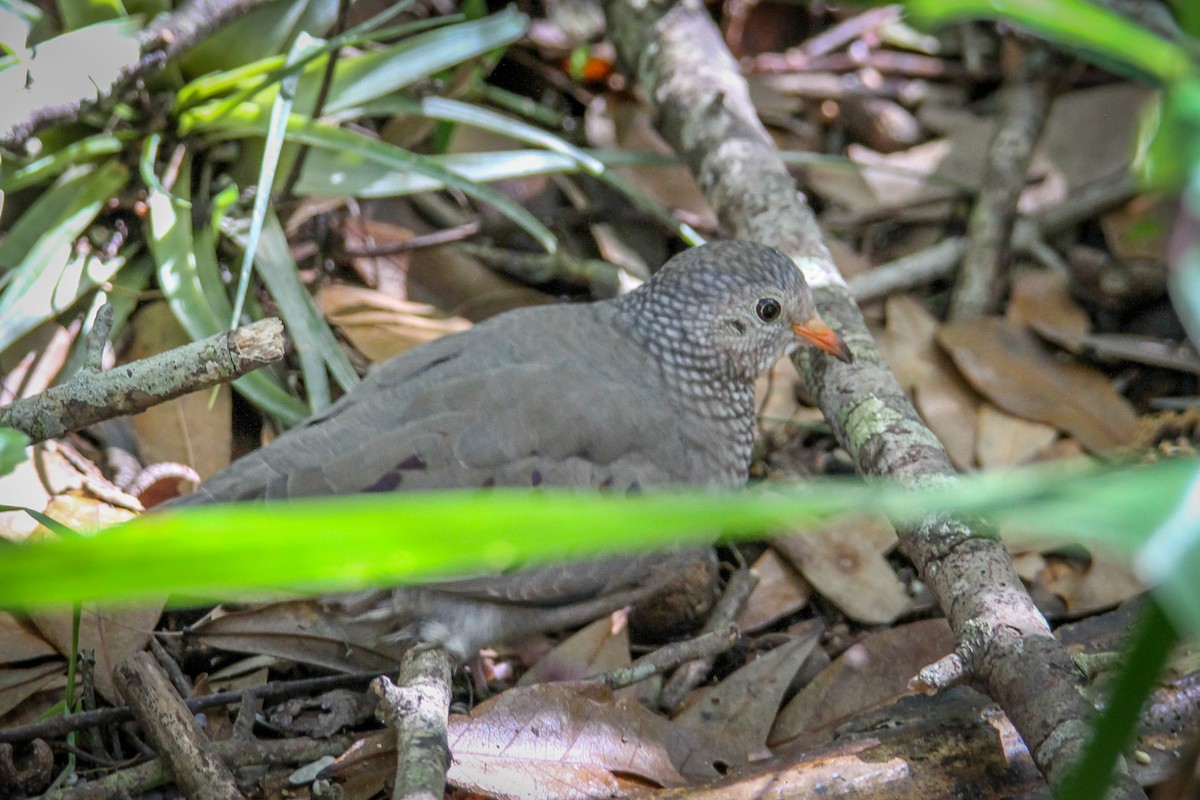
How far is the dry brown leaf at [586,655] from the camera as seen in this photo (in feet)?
10.2

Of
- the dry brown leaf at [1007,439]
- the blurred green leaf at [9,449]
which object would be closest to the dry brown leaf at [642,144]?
the dry brown leaf at [1007,439]

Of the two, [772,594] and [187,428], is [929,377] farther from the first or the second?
[187,428]

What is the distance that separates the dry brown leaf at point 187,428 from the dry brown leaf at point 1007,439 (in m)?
2.41

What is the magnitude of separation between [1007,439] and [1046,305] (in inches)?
26.7

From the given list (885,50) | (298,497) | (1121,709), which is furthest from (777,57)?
(1121,709)

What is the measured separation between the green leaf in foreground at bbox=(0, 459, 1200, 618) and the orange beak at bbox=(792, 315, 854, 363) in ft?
7.77

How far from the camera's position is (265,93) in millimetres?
3791

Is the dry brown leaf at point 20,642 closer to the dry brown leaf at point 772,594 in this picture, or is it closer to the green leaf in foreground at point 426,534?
the dry brown leaf at point 772,594

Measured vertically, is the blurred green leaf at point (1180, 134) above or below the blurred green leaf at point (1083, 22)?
below

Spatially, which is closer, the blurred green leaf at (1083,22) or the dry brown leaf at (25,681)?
the blurred green leaf at (1083,22)

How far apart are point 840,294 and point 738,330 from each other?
459mm

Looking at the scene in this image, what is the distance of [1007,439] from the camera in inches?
151

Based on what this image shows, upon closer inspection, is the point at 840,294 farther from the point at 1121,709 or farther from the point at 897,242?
the point at 1121,709

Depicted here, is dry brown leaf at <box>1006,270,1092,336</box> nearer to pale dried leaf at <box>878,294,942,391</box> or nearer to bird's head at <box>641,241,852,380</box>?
pale dried leaf at <box>878,294,942,391</box>
